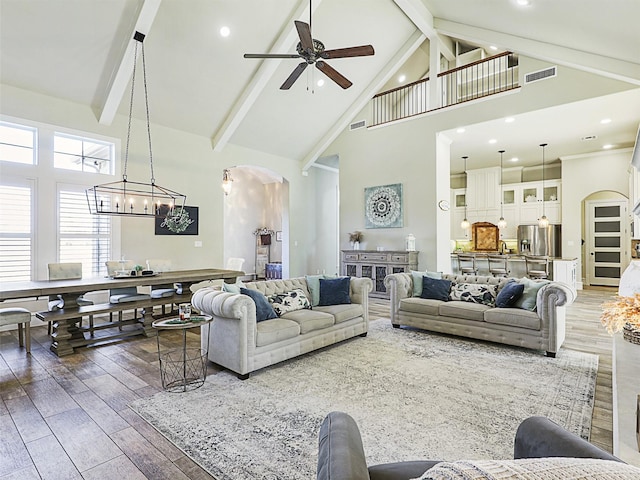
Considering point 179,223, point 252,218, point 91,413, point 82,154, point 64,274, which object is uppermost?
point 82,154

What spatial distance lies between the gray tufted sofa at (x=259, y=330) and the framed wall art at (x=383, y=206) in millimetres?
4088

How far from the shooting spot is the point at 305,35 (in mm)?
3627

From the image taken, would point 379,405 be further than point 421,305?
No

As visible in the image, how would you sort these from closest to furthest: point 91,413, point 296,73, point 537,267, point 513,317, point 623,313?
1. point 623,313
2. point 91,413
3. point 513,317
4. point 296,73
5. point 537,267

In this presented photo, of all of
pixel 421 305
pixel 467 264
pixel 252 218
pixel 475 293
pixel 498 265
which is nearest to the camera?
pixel 475 293

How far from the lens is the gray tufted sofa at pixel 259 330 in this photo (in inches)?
128

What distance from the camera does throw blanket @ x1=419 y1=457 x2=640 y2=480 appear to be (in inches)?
21.1

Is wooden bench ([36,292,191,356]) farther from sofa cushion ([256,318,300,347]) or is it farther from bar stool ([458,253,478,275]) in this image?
bar stool ([458,253,478,275])

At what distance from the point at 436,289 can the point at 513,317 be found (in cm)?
111

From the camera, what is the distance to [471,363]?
3656 millimetres

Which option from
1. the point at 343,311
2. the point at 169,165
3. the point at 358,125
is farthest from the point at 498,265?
the point at 169,165

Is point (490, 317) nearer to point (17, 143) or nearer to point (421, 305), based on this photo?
point (421, 305)

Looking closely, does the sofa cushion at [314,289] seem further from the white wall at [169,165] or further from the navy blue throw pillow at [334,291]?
the white wall at [169,165]

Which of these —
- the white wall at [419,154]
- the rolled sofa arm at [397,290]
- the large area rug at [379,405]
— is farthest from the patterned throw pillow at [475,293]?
the white wall at [419,154]
